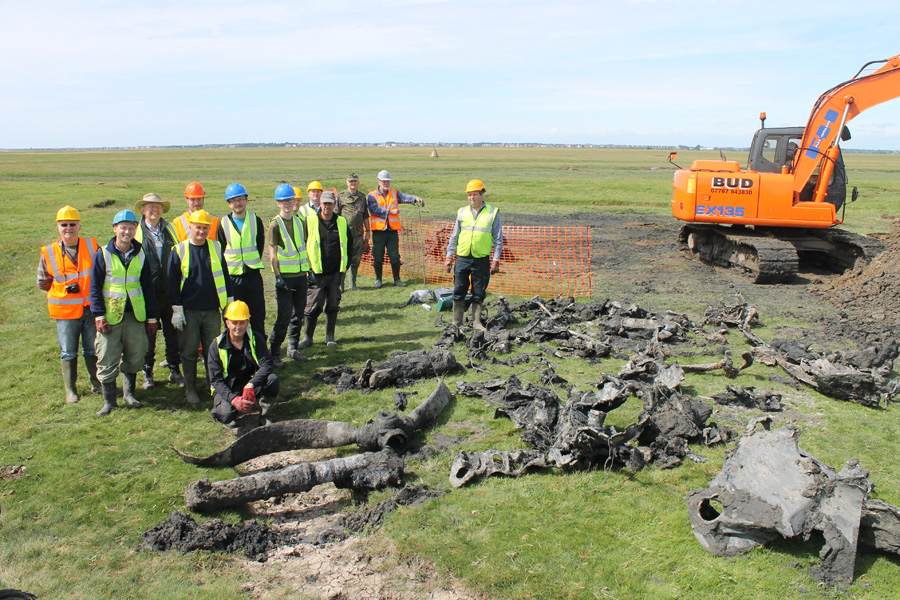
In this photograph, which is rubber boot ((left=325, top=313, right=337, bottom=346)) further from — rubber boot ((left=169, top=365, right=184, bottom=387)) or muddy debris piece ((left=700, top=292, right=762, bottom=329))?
muddy debris piece ((left=700, top=292, right=762, bottom=329))

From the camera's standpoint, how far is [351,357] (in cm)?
832

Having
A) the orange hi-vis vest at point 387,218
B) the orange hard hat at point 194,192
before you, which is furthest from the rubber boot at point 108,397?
the orange hi-vis vest at point 387,218

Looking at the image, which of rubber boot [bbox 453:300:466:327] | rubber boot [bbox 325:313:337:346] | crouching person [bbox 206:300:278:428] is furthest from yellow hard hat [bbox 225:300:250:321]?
rubber boot [bbox 453:300:466:327]

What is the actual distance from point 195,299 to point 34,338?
4364 mm

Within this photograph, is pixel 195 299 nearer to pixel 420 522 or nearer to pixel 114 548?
pixel 114 548

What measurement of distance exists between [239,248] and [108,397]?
209 cm

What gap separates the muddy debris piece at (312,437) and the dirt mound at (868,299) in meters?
6.88

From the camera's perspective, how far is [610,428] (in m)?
Answer: 5.39

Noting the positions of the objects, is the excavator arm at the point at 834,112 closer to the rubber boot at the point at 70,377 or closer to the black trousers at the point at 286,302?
the black trousers at the point at 286,302

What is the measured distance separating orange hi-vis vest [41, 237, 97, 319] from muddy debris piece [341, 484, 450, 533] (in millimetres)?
3887

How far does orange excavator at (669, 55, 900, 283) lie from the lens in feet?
41.0

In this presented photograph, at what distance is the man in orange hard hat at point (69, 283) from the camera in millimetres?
6285

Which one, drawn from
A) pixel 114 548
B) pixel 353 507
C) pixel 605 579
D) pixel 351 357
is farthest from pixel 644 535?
pixel 351 357

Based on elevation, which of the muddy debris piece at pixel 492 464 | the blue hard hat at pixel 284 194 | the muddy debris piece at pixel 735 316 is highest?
the blue hard hat at pixel 284 194
